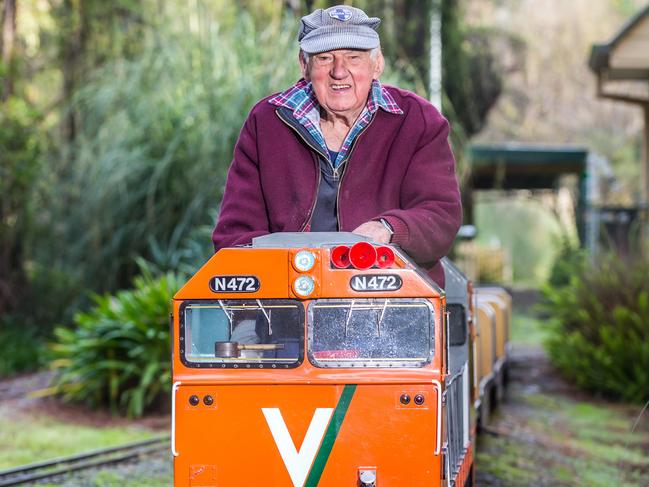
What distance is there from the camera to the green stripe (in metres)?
4.87

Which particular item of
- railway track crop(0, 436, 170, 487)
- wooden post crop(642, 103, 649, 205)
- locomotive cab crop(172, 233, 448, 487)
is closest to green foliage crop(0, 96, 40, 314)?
railway track crop(0, 436, 170, 487)

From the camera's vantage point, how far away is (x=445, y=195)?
17.8 ft

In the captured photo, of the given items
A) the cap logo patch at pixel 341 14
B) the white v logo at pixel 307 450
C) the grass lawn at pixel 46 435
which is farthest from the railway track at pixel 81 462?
the cap logo patch at pixel 341 14

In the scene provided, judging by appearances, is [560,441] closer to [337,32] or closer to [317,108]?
[317,108]

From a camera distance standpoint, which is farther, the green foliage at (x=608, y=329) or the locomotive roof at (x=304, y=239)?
the green foliage at (x=608, y=329)

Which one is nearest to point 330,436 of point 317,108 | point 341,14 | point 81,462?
point 317,108

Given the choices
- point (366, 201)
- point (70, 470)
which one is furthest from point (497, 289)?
point (366, 201)

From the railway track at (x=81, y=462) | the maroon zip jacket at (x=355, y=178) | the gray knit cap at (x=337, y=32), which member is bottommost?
the railway track at (x=81, y=462)

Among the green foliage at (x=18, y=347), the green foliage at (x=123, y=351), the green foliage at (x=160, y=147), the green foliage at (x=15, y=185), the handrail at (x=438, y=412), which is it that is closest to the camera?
the handrail at (x=438, y=412)

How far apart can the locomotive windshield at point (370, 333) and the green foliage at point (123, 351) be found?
632cm

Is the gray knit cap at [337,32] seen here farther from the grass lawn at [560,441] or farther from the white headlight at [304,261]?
the grass lawn at [560,441]

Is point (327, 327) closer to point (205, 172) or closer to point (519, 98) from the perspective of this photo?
point (205, 172)

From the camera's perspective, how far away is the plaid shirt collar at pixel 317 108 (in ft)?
18.2

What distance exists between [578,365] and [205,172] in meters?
4.83
